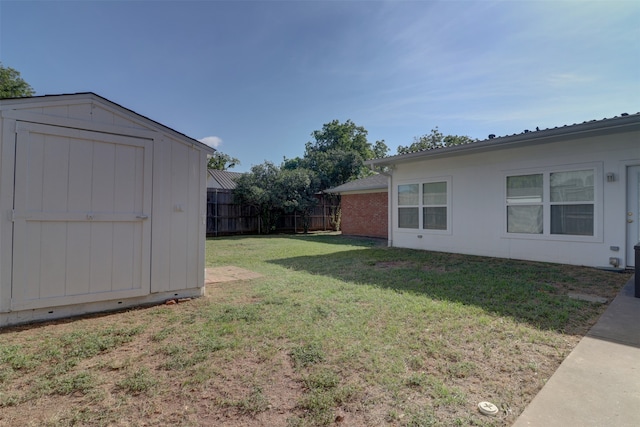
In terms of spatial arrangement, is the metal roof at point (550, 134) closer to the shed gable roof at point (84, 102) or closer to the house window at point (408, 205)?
the house window at point (408, 205)

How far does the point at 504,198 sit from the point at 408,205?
291cm

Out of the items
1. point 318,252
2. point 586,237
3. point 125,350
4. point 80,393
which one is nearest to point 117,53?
point 318,252

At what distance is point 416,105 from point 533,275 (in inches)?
412

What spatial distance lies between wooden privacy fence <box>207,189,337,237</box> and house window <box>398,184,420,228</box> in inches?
370

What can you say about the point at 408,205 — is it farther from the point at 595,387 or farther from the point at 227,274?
the point at 595,387

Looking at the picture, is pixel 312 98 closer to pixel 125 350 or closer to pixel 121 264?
pixel 121 264

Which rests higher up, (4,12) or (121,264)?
(4,12)

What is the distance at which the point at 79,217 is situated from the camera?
3.74 m

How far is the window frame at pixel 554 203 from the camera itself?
256 inches

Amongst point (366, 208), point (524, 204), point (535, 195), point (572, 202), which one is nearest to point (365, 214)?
point (366, 208)

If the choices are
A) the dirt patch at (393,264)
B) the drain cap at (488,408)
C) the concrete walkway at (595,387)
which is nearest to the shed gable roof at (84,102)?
the drain cap at (488,408)

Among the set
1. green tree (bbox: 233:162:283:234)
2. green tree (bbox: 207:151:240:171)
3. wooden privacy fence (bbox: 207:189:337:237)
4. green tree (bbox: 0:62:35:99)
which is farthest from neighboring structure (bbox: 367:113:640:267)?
green tree (bbox: 207:151:240:171)

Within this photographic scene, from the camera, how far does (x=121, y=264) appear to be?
4.04 metres

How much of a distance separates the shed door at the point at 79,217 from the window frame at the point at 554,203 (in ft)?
27.2
